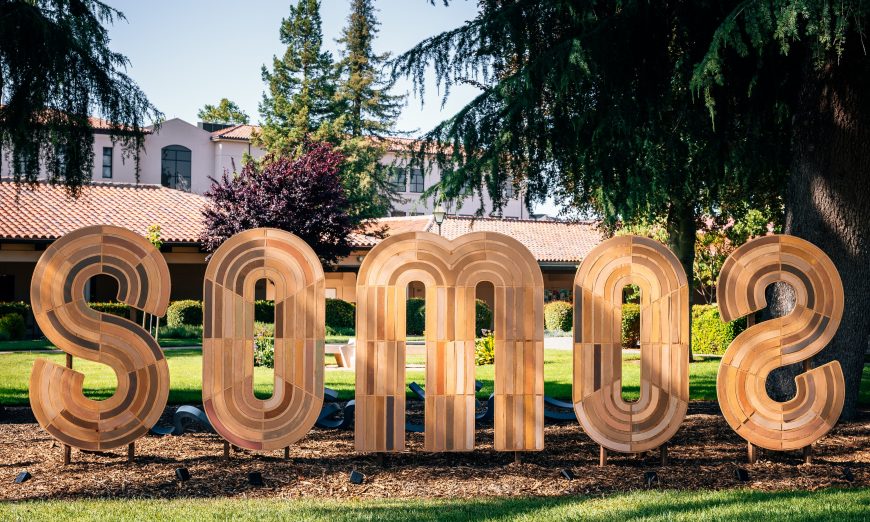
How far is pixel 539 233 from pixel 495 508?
41382mm

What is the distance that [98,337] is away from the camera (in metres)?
8.30

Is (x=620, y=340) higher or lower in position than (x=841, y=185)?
lower

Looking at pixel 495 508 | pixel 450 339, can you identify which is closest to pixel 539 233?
pixel 450 339

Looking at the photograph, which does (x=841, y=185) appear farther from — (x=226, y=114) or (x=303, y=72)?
(x=226, y=114)

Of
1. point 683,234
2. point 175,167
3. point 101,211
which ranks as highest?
point 175,167

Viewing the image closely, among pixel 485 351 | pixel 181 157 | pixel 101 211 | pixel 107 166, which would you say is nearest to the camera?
pixel 485 351

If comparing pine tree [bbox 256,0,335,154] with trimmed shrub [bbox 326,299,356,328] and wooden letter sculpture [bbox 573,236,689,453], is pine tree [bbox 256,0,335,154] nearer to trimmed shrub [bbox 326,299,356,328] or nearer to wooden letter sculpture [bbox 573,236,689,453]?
trimmed shrub [bbox 326,299,356,328]

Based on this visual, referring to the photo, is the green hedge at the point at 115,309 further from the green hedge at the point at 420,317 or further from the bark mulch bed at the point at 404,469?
the bark mulch bed at the point at 404,469

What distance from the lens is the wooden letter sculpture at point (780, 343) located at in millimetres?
8625

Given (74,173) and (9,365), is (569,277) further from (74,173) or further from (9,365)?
(74,173)

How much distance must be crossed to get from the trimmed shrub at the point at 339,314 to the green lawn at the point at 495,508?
26.2 metres

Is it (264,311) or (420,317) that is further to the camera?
(420,317)

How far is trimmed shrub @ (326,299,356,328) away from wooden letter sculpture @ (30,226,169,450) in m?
24.6

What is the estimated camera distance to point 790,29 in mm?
8078
